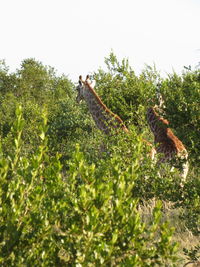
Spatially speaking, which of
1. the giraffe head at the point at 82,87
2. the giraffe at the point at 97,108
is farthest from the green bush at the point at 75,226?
the giraffe head at the point at 82,87

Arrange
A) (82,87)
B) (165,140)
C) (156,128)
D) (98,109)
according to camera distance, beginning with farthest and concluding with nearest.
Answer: (82,87) < (98,109) < (156,128) < (165,140)

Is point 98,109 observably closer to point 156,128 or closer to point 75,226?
point 156,128

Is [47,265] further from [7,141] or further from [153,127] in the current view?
[7,141]

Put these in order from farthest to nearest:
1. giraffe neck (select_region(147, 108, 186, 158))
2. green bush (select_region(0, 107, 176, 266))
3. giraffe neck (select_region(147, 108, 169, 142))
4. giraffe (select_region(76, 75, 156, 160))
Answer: giraffe (select_region(76, 75, 156, 160)) < giraffe neck (select_region(147, 108, 169, 142)) < giraffe neck (select_region(147, 108, 186, 158)) < green bush (select_region(0, 107, 176, 266))

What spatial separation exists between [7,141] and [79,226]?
16.1m

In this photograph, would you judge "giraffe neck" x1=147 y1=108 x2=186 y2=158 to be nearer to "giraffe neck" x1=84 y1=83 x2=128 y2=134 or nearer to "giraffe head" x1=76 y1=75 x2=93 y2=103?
"giraffe neck" x1=84 y1=83 x2=128 y2=134

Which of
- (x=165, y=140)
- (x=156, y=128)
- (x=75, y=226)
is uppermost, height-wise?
(x=156, y=128)

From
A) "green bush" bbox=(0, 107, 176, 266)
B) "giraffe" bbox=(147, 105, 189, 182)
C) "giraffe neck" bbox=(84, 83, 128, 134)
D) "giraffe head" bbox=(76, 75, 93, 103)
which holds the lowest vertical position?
"green bush" bbox=(0, 107, 176, 266)

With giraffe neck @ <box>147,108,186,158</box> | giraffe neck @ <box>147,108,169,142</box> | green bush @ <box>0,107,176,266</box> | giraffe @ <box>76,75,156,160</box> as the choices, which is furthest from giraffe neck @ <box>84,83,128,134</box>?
green bush @ <box>0,107,176,266</box>

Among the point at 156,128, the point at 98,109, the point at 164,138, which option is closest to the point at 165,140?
the point at 164,138

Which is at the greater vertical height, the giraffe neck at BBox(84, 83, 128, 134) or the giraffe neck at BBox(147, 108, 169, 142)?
the giraffe neck at BBox(84, 83, 128, 134)

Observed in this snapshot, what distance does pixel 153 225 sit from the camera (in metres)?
6.27

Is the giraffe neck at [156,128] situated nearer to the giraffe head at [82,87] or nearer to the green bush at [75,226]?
the giraffe head at [82,87]

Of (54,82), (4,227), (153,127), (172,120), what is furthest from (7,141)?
(54,82)
